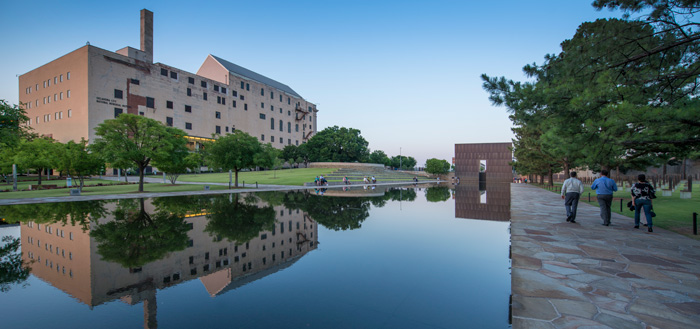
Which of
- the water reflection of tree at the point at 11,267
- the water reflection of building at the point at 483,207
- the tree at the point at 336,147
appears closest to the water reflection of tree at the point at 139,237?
the water reflection of tree at the point at 11,267

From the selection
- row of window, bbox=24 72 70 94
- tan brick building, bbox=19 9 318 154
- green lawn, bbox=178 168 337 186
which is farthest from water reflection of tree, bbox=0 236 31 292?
row of window, bbox=24 72 70 94

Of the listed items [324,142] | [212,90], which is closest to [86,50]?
[212,90]

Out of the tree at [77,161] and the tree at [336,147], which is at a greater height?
the tree at [336,147]

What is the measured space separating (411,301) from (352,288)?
95 centimetres

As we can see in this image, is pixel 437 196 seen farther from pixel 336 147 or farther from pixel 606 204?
pixel 336 147

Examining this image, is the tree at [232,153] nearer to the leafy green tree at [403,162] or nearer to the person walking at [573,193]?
the person walking at [573,193]

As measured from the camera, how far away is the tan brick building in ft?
144

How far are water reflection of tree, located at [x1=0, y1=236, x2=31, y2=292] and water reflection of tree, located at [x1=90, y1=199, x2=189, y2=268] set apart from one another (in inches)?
46.1

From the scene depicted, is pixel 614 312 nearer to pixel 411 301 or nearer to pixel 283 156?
pixel 411 301

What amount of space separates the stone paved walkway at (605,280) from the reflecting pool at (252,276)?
1.39ft

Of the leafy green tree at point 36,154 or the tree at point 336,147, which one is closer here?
the leafy green tree at point 36,154

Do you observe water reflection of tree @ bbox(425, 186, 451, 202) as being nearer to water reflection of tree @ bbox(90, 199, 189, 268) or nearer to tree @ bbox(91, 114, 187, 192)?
water reflection of tree @ bbox(90, 199, 189, 268)

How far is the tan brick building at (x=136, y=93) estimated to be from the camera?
43875 millimetres

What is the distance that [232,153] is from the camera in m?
30.5
